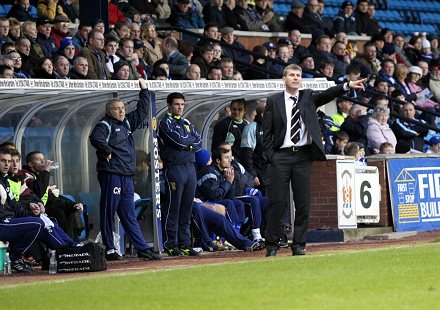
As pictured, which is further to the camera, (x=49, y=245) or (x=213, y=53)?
(x=213, y=53)

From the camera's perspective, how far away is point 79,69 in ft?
59.9

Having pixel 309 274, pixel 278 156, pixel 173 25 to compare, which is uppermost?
pixel 173 25

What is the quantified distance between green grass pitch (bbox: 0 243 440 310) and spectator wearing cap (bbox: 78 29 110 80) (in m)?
5.34

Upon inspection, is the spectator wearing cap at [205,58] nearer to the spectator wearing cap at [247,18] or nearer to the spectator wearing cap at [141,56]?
the spectator wearing cap at [141,56]

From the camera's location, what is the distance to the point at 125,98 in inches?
703

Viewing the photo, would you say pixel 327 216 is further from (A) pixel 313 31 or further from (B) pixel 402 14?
(B) pixel 402 14

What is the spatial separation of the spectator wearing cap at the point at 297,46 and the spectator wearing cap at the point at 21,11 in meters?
6.08

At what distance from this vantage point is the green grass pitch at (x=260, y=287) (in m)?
10.7

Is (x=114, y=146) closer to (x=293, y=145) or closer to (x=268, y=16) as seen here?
(x=293, y=145)

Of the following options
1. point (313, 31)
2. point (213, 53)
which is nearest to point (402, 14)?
point (313, 31)

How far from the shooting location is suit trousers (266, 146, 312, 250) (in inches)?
603

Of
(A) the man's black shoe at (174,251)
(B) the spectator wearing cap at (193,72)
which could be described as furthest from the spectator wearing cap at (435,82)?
(A) the man's black shoe at (174,251)

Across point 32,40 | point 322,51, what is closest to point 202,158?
point 32,40

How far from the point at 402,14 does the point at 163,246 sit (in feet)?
52.8
